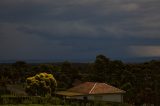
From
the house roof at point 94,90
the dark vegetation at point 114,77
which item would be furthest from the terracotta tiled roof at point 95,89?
the dark vegetation at point 114,77

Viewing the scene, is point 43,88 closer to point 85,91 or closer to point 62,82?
point 85,91

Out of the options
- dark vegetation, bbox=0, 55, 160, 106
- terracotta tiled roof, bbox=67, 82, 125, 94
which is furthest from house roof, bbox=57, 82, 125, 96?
dark vegetation, bbox=0, 55, 160, 106

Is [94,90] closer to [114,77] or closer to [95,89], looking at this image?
[95,89]

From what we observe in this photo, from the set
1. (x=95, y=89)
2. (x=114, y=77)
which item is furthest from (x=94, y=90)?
(x=114, y=77)

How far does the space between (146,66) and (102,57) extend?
22.1ft

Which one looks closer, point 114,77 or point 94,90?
point 94,90

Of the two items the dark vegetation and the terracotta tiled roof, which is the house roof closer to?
the terracotta tiled roof

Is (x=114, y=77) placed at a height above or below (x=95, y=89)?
above

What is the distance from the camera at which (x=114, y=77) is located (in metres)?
55.4

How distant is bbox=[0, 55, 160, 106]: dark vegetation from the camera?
4545 centimetres

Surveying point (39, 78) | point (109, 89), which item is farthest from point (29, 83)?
point (109, 89)

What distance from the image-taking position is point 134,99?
1790 inches

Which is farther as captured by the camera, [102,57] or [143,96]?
[102,57]

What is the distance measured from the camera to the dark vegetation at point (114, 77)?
149 ft
